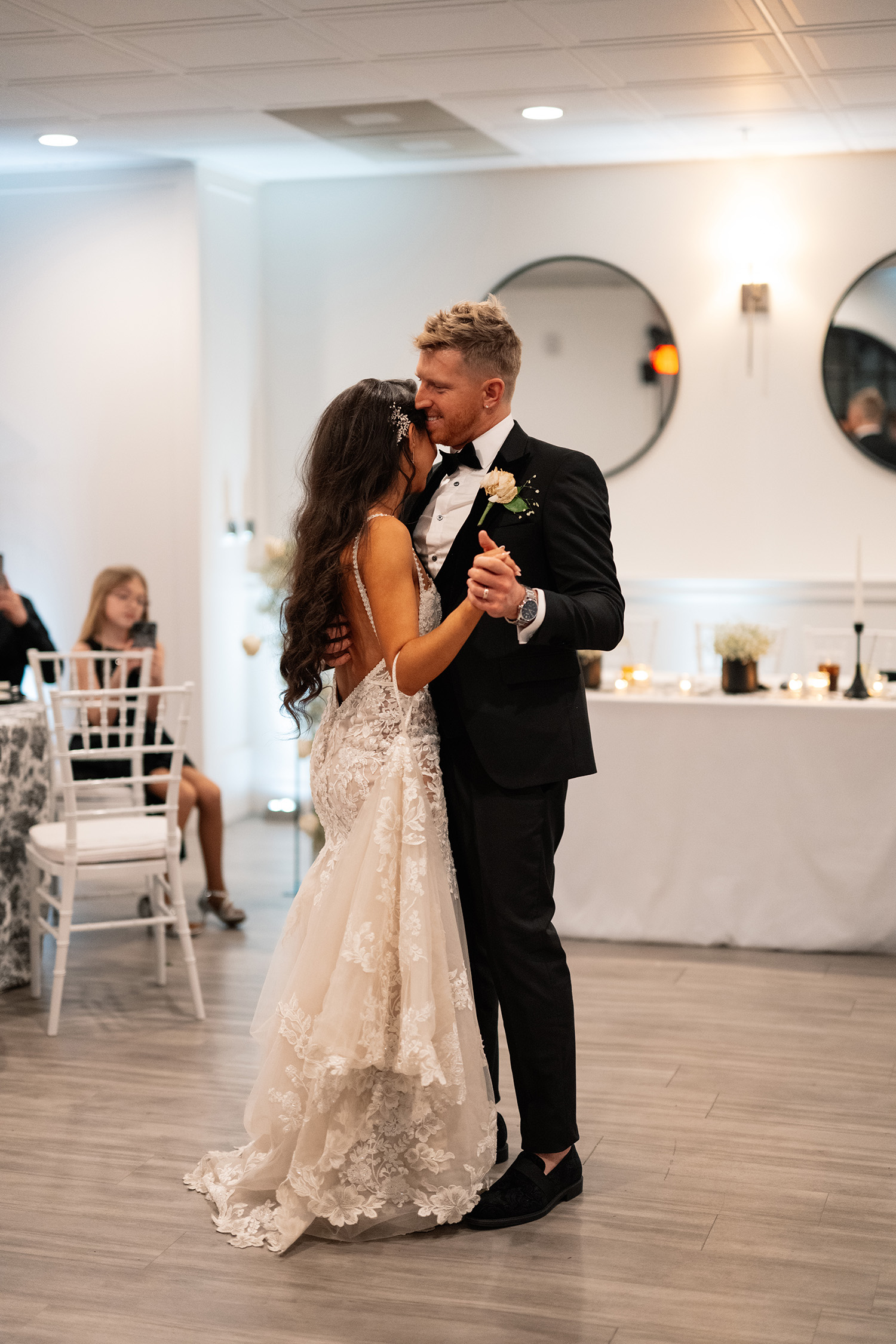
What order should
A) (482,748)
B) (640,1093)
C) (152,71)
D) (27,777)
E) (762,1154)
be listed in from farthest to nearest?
1. (152,71)
2. (27,777)
3. (640,1093)
4. (762,1154)
5. (482,748)

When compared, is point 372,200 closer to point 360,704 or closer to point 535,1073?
point 360,704

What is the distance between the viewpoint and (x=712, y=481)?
20.8 feet

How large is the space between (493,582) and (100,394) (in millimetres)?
4502

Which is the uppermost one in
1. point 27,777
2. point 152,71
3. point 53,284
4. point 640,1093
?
point 152,71

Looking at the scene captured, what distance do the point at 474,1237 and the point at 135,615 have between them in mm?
2829

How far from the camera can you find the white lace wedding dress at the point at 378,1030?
2.51m

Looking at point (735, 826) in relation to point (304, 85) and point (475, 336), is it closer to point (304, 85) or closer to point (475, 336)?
point (475, 336)

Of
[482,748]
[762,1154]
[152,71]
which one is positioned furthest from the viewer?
[152,71]

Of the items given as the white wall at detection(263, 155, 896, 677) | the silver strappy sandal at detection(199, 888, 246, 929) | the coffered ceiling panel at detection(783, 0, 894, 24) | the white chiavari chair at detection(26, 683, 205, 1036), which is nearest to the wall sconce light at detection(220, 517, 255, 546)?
the white wall at detection(263, 155, 896, 677)

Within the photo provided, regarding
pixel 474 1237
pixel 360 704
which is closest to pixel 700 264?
pixel 360 704

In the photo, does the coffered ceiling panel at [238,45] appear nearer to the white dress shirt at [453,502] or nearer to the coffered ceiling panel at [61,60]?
the coffered ceiling panel at [61,60]

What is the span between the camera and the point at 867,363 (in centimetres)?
606

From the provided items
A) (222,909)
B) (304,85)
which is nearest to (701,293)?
(304,85)

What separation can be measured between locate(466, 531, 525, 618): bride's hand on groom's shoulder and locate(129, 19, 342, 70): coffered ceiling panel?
2.56m
